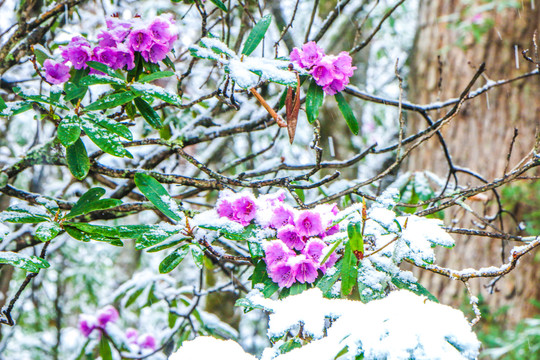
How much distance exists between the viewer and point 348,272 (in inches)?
42.1

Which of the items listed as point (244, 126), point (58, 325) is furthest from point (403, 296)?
point (58, 325)

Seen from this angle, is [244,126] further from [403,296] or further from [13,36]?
[403,296]

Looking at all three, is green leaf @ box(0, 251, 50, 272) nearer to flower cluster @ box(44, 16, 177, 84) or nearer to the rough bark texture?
flower cluster @ box(44, 16, 177, 84)

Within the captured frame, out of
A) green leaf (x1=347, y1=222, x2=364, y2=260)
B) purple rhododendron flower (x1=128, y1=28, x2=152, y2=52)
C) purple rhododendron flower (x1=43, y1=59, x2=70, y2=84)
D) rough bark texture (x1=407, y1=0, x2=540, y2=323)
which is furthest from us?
rough bark texture (x1=407, y1=0, x2=540, y2=323)

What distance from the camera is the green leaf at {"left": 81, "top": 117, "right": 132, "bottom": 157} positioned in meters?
1.19

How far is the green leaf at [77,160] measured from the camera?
1259 mm

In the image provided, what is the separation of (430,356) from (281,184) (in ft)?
2.62

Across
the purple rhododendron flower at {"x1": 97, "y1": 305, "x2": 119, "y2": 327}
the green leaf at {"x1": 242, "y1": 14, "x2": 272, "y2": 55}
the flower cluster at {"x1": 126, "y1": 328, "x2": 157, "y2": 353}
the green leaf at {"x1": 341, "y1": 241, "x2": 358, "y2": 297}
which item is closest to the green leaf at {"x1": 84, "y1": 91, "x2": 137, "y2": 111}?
the green leaf at {"x1": 242, "y1": 14, "x2": 272, "y2": 55}

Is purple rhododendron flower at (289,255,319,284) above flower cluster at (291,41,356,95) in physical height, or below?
below

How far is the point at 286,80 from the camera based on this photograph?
1218 mm

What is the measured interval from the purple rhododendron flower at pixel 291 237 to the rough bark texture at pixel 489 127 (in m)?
2.03

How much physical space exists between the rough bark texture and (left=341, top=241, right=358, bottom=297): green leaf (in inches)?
82.7

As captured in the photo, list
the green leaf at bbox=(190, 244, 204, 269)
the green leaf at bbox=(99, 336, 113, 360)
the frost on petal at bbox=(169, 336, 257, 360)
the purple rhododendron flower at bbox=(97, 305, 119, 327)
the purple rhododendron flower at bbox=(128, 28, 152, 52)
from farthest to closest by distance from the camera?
the purple rhododendron flower at bbox=(97, 305, 119, 327) < the green leaf at bbox=(99, 336, 113, 360) < the purple rhododendron flower at bbox=(128, 28, 152, 52) < the green leaf at bbox=(190, 244, 204, 269) < the frost on petal at bbox=(169, 336, 257, 360)

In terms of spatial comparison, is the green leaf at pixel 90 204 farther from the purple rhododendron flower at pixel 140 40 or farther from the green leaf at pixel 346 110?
the green leaf at pixel 346 110
